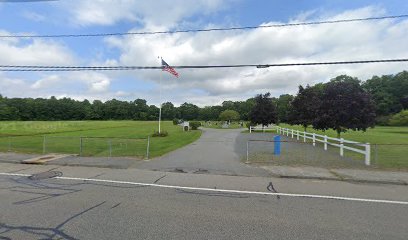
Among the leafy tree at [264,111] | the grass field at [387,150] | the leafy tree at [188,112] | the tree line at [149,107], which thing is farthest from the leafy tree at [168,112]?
the grass field at [387,150]

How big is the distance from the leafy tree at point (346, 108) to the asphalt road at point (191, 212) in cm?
1268

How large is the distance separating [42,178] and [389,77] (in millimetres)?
122717

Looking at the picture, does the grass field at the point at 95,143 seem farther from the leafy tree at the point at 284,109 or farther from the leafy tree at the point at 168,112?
the leafy tree at the point at 168,112

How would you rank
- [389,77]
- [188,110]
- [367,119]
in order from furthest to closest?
[188,110] → [389,77] → [367,119]

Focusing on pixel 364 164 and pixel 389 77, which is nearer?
pixel 364 164

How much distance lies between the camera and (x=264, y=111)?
1764 inches

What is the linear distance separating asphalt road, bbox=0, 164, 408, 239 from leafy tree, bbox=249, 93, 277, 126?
118ft

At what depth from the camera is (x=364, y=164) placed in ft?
41.4

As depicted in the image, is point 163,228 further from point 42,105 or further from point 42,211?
point 42,105

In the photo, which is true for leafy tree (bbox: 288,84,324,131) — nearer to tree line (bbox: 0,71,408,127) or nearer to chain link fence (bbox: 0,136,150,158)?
chain link fence (bbox: 0,136,150,158)

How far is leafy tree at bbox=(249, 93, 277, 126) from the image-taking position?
147 ft

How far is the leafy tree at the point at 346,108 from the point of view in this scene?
20094mm

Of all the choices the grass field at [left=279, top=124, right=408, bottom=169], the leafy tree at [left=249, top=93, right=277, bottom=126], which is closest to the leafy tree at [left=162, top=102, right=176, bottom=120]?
the leafy tree at [left=249, top=93, right=277, bottom=126]

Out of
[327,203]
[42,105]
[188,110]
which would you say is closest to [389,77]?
[188,110]
